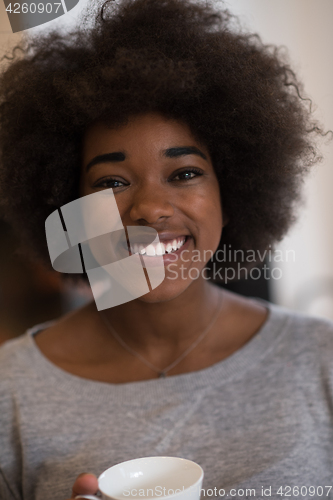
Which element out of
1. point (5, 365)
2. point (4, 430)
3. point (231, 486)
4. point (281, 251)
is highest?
point (281, 251)

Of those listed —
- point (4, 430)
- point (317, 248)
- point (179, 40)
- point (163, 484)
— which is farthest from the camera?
point (317, 248)

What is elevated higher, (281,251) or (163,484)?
(281,251)

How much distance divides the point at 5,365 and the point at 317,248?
66 centimetres

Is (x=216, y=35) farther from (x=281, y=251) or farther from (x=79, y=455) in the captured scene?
(x=79, y=455)

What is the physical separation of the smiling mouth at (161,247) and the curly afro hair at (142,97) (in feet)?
0.47

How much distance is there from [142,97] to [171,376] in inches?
18.9

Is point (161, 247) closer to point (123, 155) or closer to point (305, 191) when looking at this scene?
point (123, 155)

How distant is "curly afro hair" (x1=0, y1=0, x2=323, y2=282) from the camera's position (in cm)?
66

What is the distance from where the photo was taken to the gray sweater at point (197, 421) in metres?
0.73

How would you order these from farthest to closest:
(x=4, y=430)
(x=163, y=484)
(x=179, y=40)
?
(x=4, y=430)
(x=179, y=40)
(x=163, y=484)

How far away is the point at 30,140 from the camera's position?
0.71 meters

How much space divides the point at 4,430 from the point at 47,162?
0.47m

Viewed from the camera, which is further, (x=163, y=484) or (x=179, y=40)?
(x=179, y=40)

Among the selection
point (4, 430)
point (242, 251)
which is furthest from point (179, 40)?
point (4, 430)
